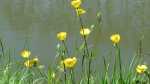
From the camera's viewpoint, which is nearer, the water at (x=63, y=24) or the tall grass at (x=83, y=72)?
the tall grass at (x=83, y=72)

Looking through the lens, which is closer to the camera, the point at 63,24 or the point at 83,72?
the point at 83,72

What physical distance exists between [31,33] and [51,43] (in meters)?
1.51

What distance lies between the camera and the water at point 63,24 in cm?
727

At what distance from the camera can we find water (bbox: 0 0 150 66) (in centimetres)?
727

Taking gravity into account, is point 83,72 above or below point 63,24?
above

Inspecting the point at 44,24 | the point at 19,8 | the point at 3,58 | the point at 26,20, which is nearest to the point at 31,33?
the point at 44,24

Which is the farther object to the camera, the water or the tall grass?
the water

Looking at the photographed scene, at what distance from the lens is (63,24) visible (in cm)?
1050

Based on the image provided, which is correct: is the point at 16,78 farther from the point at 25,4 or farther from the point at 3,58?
the point at 25,4

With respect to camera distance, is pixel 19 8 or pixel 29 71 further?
pixel 19 8

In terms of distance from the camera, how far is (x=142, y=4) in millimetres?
13148

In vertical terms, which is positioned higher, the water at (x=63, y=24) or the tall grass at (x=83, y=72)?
the tall grass at (x=83, y=72)

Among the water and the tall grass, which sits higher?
the tall grass

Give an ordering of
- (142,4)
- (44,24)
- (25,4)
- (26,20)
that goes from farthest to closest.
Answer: (25,4) < (142,4) < (26,20) < (44,24)
